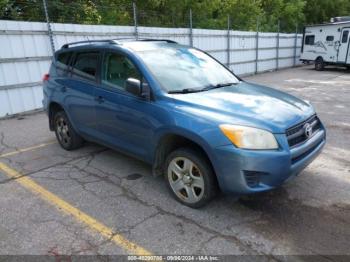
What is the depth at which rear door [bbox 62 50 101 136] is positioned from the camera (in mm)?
4547

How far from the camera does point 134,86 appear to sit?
12.0 ft

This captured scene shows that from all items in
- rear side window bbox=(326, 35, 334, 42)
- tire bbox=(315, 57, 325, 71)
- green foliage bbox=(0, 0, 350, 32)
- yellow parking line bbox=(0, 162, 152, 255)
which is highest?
green foliage bbox=(0, 0, 350, 32)

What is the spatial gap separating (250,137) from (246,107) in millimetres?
488

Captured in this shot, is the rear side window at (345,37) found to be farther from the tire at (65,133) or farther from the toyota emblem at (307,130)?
the tire at (65,133)

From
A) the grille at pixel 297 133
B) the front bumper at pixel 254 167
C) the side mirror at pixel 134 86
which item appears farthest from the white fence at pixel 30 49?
the grille at pixel 297 133

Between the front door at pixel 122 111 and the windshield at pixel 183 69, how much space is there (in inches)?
10.4

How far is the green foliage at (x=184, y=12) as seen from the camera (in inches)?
424

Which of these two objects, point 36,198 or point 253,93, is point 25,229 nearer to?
point 36,198

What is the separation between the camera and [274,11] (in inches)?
1037

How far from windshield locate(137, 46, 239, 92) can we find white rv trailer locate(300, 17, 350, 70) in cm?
1572

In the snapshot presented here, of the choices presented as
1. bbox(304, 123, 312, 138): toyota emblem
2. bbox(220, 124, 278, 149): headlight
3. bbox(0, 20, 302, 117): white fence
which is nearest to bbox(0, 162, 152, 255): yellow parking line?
bbox(220, 124, 278, 149): headlight

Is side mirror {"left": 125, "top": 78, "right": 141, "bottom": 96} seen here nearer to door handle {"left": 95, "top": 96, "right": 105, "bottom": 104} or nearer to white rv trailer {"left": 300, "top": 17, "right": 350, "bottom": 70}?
door handle {"left": 95, "top": 96, "right": 105, "bottom": 104}

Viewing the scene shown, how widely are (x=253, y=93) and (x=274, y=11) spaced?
25321mm

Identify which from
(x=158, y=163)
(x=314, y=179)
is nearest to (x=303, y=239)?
(x=314, y=179)
